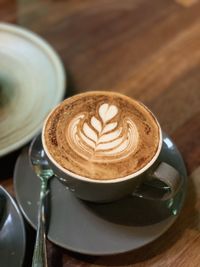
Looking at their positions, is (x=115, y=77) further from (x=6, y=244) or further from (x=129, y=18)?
(x=6, y=244)

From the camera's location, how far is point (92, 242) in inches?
20.5

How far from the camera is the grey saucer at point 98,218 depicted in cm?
52

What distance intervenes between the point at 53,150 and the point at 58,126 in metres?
0.04

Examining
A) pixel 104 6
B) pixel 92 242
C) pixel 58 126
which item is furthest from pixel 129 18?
pixel 92 242

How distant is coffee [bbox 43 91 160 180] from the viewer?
19.8 inches

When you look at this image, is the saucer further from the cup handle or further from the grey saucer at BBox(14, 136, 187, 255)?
the cup handle

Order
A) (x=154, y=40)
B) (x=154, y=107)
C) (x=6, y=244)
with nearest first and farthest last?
(x=6, y=244)
(x=154, y=107)
(x=154, y=40)

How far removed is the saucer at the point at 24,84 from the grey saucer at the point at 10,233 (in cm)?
8

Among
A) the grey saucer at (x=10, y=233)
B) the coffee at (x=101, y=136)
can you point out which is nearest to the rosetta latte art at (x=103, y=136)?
the coffee at (x=101, y=136)

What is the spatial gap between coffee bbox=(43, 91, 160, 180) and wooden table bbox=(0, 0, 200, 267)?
123 mm

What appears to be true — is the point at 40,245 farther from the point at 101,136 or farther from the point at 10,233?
the point at 101,136

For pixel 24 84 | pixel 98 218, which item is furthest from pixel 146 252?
pixel 24 84

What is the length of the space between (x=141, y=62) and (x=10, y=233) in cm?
41

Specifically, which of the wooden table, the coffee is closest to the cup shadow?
the wooden table
